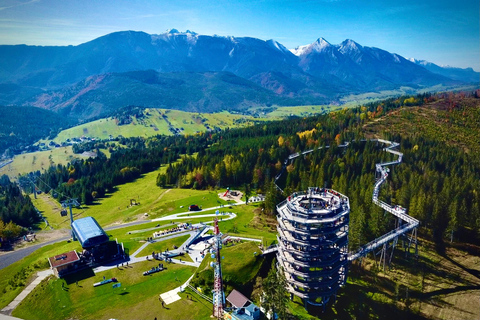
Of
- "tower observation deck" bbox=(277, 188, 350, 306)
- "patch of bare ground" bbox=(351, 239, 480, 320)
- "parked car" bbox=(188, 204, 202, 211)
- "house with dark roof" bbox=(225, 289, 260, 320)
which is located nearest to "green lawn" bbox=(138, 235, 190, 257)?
"parked car" bbox=(188, 204, 202, 211)

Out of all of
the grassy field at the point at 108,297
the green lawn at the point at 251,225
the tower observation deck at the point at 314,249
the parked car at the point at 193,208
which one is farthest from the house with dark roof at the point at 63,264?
the tower observation deck at the point at 314,249

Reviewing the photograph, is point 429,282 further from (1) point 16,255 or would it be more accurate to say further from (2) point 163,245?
(1) point 16,255

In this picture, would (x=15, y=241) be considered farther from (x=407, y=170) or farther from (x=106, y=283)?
(x=407, y=170)

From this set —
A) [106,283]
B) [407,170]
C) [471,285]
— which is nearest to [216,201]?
[106,283]

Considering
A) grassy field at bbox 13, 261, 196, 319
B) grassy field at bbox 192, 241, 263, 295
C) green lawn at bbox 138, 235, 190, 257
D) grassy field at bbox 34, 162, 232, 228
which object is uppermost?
grassy field at bbox 192, 241, 263, 295

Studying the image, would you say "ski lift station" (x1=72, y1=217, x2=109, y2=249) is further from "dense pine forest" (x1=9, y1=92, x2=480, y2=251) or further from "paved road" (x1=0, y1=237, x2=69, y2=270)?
"dense pine forest" (x1=9, y1=92, x2=480, y2=251)
